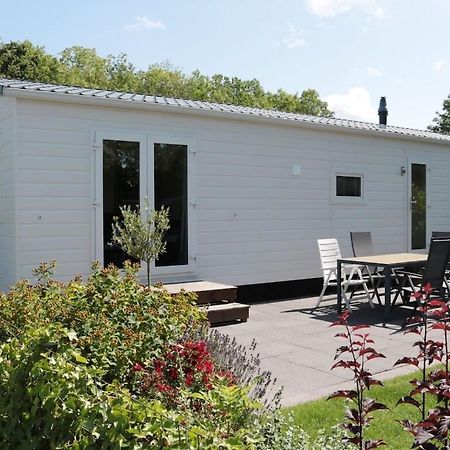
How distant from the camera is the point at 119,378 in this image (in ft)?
8.33

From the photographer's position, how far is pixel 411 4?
7.99 m

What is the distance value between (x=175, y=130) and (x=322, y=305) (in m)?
3.33

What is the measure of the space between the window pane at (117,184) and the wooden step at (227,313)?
4.63 feet

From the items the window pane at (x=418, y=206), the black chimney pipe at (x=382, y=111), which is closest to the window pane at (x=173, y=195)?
the window pane at (x=418, y=206)

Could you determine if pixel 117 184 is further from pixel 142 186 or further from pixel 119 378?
pixel 119 378

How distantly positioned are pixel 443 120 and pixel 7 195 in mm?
38502

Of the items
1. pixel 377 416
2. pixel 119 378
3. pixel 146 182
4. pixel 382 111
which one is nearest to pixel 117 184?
pixel 146 182

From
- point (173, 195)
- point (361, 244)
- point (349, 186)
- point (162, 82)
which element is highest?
point (162, 82)

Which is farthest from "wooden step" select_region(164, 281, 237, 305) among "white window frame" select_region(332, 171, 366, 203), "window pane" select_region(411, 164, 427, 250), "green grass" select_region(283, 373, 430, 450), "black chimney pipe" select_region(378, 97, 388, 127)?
"black chimney pipe" select_region(378, 97, 388, 127)

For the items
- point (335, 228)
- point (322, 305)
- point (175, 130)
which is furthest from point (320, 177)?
point (175, 130)

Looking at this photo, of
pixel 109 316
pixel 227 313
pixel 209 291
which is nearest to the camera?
pixel 109 316

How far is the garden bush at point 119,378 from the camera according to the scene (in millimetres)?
1769

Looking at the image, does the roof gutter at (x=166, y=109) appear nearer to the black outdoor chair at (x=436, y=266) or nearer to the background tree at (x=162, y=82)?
the black outdoor chair at (x=436, y=266)

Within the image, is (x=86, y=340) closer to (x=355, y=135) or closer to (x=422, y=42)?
(x=355, y=135)
